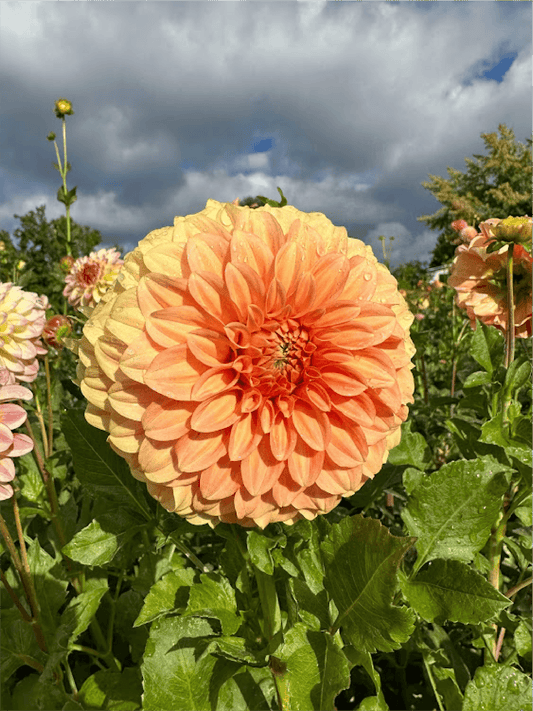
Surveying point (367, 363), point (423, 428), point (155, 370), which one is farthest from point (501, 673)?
point (423, 428)

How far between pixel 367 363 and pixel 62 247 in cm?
353

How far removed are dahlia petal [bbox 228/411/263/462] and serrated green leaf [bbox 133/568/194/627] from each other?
1.35ft

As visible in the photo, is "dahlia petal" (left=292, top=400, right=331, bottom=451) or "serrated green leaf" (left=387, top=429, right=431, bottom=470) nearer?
"dahlia petal" (left=292, top=400, right=331, bottom=451)

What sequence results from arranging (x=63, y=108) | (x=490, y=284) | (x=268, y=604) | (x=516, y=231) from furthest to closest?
1. (x=63, y=108)
2. (x=490, y=284)
3. (x=516, y=231)
4. (x=268, y=604)

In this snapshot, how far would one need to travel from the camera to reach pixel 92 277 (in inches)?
101

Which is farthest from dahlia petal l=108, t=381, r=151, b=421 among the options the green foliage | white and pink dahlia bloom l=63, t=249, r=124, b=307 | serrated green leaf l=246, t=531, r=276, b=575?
the green foliage

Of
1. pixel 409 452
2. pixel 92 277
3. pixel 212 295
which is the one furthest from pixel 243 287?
pixel 92 277

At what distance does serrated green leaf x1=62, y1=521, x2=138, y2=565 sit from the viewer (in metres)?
1.05

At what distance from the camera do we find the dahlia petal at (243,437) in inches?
33.9

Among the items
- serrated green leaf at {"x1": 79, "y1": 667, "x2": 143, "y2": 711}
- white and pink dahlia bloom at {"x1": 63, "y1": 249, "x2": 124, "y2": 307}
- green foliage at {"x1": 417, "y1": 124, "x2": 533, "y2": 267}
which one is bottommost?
serrated green leaf at {"x1": 79, "y1": 667, "x2": 143, "y2": 711}

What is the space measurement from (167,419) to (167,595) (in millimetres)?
468

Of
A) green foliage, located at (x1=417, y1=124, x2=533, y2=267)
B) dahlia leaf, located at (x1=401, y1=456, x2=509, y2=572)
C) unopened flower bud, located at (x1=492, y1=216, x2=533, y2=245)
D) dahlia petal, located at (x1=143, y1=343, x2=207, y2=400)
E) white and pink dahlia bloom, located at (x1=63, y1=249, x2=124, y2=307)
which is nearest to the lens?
dahlia petal, located at (x1=143, y1=343, x2=207, y2=400)

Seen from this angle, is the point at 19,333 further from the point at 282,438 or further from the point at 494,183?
the point at 494,183

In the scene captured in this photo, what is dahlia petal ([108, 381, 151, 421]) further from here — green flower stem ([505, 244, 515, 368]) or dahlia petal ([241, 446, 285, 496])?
green flower stem ([505, 244, 515, 368])
